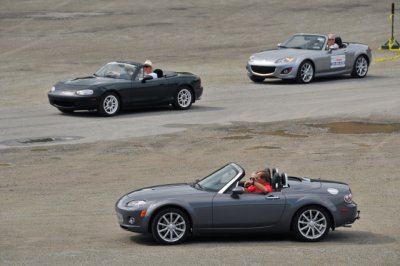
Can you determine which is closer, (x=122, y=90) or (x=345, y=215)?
(x=345, y=215)

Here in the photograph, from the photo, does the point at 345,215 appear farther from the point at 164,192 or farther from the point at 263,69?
the point at 263,69

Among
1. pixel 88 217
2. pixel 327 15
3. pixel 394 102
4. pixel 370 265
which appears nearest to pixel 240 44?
pixel 327 15

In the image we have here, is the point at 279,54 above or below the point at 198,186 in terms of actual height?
above

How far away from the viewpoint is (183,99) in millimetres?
28594

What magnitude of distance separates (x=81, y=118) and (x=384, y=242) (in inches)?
517

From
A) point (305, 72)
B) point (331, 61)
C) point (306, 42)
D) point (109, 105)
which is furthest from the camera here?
point (306, 42)

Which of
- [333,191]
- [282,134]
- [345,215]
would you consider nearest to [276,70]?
[282,134]

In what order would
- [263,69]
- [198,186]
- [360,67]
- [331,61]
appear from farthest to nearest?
[360,67] → [331,61] → [263,69] → [198,186]

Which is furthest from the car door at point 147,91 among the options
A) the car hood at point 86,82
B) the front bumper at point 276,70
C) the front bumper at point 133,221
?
the front bumper at point 133,221

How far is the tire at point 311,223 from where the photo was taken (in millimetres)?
15133

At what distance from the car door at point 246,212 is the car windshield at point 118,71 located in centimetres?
1292

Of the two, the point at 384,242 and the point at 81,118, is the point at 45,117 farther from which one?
the point at 384,242

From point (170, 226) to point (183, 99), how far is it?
1388 centimetres

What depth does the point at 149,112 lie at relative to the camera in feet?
92.7
